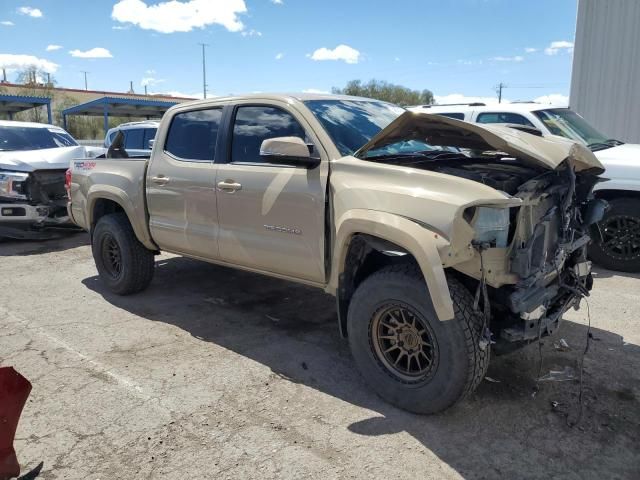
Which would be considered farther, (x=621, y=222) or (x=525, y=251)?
(x=621, y=222)

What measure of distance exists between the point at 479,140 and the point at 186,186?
250 cm

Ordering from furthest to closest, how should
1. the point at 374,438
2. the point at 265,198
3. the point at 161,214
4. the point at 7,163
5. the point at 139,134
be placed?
1. the point at 139,134
2. the point at 7,163
3. the point at 161,214
4. the point at 265,198
5. the point at 374,438

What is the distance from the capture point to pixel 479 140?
3514 mm

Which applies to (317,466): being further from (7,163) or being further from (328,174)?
(7,163)

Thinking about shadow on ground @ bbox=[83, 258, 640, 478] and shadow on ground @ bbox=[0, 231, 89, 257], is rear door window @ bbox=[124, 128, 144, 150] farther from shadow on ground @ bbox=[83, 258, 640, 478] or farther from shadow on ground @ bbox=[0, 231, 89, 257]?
shadow on ground @ bbox=[83, 258, 640, 478]

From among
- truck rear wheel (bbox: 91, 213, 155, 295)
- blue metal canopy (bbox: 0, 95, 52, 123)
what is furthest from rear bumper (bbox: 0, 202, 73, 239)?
blue metal canopy (bbox: 0, 95, 52, 123)

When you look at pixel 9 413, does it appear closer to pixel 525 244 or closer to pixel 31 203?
pixel 525 244

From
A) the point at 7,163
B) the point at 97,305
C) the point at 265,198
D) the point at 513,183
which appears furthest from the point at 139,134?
the point at 513,183

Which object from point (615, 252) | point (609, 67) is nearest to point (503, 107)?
point (615, 252)

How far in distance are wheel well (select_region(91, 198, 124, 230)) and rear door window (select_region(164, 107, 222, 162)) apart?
4.04 feet

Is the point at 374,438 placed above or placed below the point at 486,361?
below

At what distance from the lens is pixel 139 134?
11.9m

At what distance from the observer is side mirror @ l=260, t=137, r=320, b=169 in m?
3.59

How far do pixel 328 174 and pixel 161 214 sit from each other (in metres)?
2.05
